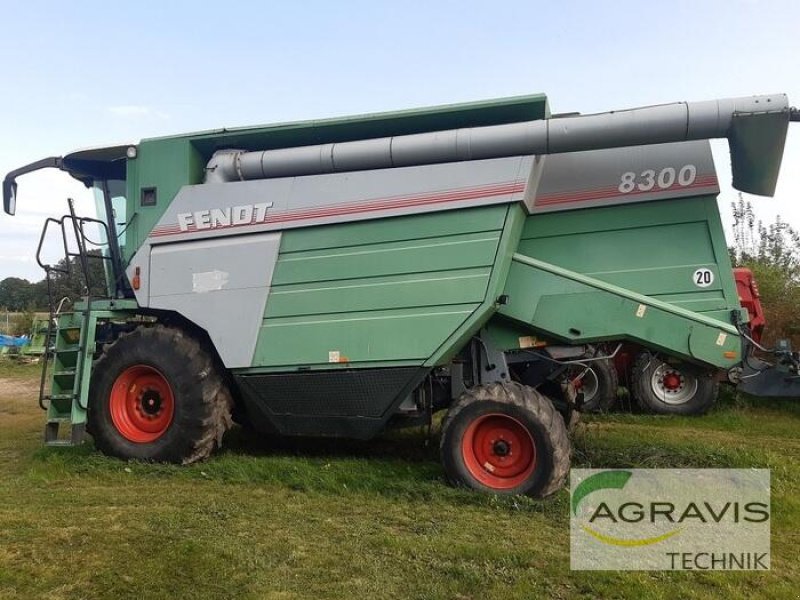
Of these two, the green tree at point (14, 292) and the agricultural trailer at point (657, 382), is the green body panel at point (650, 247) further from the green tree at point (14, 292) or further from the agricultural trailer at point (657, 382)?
the green tree at point (14, 292)

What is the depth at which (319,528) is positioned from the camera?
14.0 ft

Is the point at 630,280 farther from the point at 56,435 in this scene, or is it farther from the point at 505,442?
the point at 56,435

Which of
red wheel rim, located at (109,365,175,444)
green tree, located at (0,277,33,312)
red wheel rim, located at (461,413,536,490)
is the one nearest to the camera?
red wheel rim, located at (461,413,536,490)

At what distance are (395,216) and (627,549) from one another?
10.3 ft

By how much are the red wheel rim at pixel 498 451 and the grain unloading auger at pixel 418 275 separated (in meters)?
0.02

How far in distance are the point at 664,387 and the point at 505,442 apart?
5.33 meters

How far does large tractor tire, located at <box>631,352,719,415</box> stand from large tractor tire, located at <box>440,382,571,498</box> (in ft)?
16.2

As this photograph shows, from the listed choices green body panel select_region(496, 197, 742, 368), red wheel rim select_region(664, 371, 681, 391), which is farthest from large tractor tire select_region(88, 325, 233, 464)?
red wheel rim select_region(664, 371, 681, 391)

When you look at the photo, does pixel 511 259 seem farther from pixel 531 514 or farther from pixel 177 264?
pixel 177 264

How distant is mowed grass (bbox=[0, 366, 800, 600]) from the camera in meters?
3.42

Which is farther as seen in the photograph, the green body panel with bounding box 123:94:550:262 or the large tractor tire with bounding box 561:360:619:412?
the large tractor tire with bounding box 561:360:619:412

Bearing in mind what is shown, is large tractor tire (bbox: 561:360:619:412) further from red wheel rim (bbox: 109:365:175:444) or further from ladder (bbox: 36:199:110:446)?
ladder (bbox: 36:199:110:446)

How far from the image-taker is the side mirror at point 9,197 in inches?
Answer: 252

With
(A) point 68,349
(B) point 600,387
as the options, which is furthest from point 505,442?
(B) point 600,387
